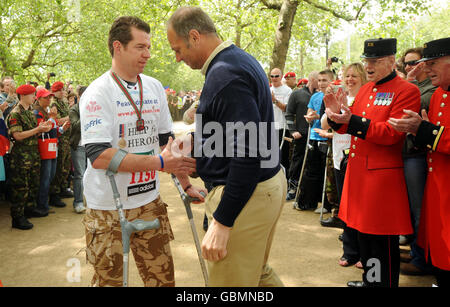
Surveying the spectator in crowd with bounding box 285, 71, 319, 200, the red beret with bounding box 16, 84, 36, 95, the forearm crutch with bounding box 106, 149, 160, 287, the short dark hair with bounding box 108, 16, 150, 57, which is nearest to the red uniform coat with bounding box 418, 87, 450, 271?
the forearm crutch with bounding box 106, 149, 160, 287

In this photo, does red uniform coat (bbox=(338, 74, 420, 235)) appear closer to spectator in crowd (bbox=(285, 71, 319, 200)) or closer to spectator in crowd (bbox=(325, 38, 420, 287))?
spectator in crowd (bbox=(325, 38, 420, 287))

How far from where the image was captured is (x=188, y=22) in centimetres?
210

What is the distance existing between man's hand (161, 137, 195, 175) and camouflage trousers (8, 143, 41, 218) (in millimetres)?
4875

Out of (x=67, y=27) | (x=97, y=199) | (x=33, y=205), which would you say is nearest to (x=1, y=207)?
(x=33, y=205)

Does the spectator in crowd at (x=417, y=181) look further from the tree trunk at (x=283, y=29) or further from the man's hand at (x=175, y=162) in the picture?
the tree trunk at (x=283, y=29)

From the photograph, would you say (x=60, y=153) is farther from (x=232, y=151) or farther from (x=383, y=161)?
(x=232, y=151)

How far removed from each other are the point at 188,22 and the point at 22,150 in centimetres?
555

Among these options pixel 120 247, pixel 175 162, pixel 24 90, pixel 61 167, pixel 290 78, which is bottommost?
pixel 61 167

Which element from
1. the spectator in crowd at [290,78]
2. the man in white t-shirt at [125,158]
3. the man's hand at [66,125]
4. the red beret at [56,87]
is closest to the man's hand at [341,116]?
the man in white t-shirt at [125,158]

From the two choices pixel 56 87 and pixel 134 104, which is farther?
pixel 56 87

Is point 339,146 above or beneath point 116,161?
beneath

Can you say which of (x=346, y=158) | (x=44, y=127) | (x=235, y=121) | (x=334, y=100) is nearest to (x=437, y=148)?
(x=334, y=100)

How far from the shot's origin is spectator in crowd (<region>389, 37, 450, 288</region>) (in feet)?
9.96
